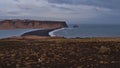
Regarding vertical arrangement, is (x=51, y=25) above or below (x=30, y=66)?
below

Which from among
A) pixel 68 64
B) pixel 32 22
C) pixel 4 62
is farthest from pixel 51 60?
pixel 32 22

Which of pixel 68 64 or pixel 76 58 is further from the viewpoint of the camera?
pixel 76 58

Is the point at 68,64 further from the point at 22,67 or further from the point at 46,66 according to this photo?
the point at 22,67

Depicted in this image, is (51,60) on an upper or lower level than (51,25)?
upper

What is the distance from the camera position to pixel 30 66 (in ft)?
45.5

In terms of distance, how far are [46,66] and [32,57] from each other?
3116mm

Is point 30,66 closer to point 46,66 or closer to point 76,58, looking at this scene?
point 46,66

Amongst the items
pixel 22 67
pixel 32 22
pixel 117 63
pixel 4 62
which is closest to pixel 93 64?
pixel 117 63

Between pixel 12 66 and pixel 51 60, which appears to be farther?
pixel 51 60

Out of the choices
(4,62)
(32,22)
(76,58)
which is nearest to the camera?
(4,62)

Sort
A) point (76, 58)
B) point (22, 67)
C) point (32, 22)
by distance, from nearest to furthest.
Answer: point (22, 67) < point (76, 58) < point (32, 22)

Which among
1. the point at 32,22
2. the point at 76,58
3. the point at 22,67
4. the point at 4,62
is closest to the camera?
the point at 22,67

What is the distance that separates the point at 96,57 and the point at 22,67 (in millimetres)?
4683

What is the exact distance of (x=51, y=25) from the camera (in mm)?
198375
